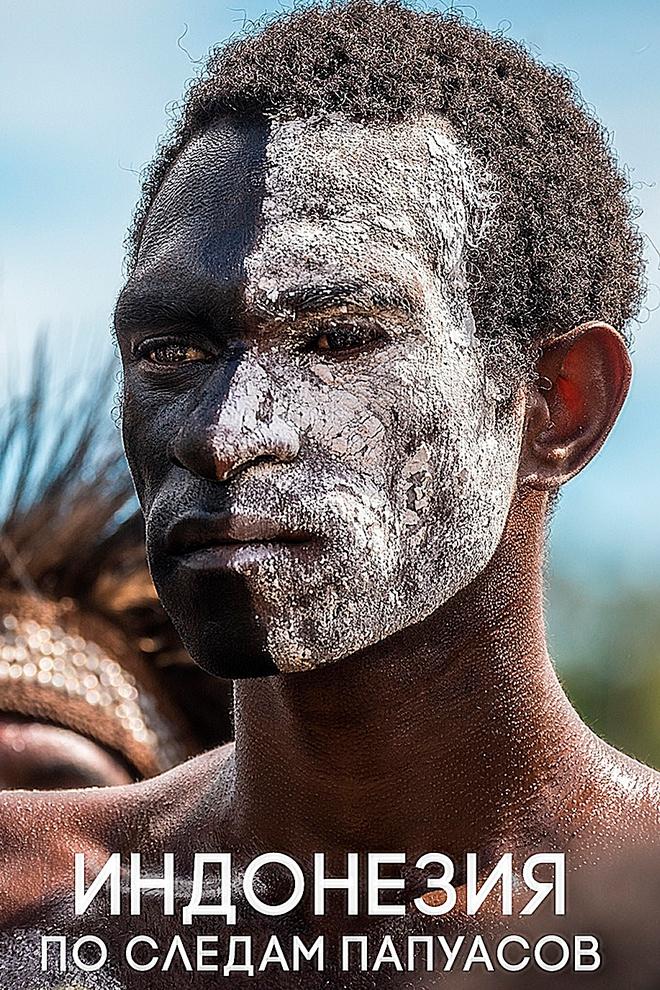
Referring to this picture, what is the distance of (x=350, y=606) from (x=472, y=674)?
1.09ft

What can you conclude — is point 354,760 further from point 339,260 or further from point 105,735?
point 105,735

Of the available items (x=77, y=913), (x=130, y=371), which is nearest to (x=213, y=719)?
(x=77, y=913)

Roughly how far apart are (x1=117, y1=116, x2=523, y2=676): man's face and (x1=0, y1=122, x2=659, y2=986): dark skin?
0.03 m

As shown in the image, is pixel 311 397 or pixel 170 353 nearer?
pixel 311 397

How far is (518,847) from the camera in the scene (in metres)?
2.45

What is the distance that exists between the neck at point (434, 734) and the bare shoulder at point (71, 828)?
281 millimetres

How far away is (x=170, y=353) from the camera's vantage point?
2318 mm

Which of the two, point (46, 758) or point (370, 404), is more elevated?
point (46, 758)

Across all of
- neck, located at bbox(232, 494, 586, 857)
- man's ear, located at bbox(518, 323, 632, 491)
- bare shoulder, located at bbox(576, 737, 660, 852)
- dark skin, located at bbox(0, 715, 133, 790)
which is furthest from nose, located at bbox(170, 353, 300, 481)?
dark skin, located at bbox(0, 715, 133, 790)

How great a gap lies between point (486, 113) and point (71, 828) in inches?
53.5

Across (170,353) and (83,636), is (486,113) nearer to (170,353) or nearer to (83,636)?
(170,353)

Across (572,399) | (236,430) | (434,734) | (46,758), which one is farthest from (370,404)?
(46,758)

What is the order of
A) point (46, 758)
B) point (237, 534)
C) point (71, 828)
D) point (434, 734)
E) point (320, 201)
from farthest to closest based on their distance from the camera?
point (46, 758) < point (71, 828) < point (434, 734) < point (320, 201) < point (237, 534)

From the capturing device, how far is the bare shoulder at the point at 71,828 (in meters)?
2.65
